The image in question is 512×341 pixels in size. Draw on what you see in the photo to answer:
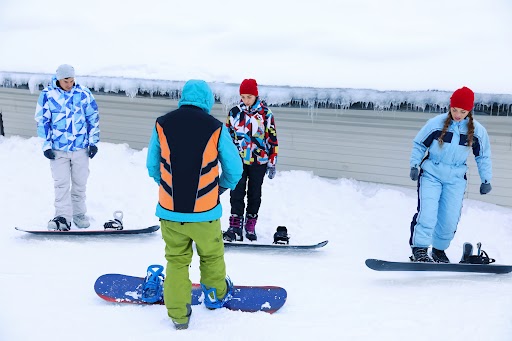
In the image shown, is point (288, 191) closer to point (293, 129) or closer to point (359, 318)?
point (293, 129)

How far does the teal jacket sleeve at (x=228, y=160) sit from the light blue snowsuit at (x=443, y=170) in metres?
2.25

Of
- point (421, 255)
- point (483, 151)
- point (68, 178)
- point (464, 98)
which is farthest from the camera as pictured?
point (68, 178)

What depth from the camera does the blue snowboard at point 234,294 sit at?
387 cm

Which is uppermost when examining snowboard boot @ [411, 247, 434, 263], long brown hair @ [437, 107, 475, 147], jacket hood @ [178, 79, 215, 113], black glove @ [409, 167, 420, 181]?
jacket hood @ [178, 79, 215, 113]

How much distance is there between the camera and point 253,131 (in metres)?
5.31

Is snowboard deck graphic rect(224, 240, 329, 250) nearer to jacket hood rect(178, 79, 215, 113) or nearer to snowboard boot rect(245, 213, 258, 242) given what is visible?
snowboard boot rect(245, 213, 258, 242)

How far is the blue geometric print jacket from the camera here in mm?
5500

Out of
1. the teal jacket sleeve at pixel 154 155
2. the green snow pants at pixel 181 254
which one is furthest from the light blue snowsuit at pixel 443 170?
the teal jacket sleeve at pixel 154 155

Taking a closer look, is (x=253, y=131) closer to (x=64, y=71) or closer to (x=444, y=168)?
(x=444, y=168)

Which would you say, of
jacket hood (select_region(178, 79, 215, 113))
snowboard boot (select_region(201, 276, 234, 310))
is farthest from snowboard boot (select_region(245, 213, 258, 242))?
jacket hood (select_region(178, 79, 215, 113))

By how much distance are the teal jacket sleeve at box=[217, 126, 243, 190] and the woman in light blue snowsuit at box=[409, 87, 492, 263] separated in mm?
2187

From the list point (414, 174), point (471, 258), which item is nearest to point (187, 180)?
point (414, 174)

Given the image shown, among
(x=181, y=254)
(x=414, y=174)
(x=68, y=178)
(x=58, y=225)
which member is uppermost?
(x=414, y=174)

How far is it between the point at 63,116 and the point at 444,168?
14.9 feet
